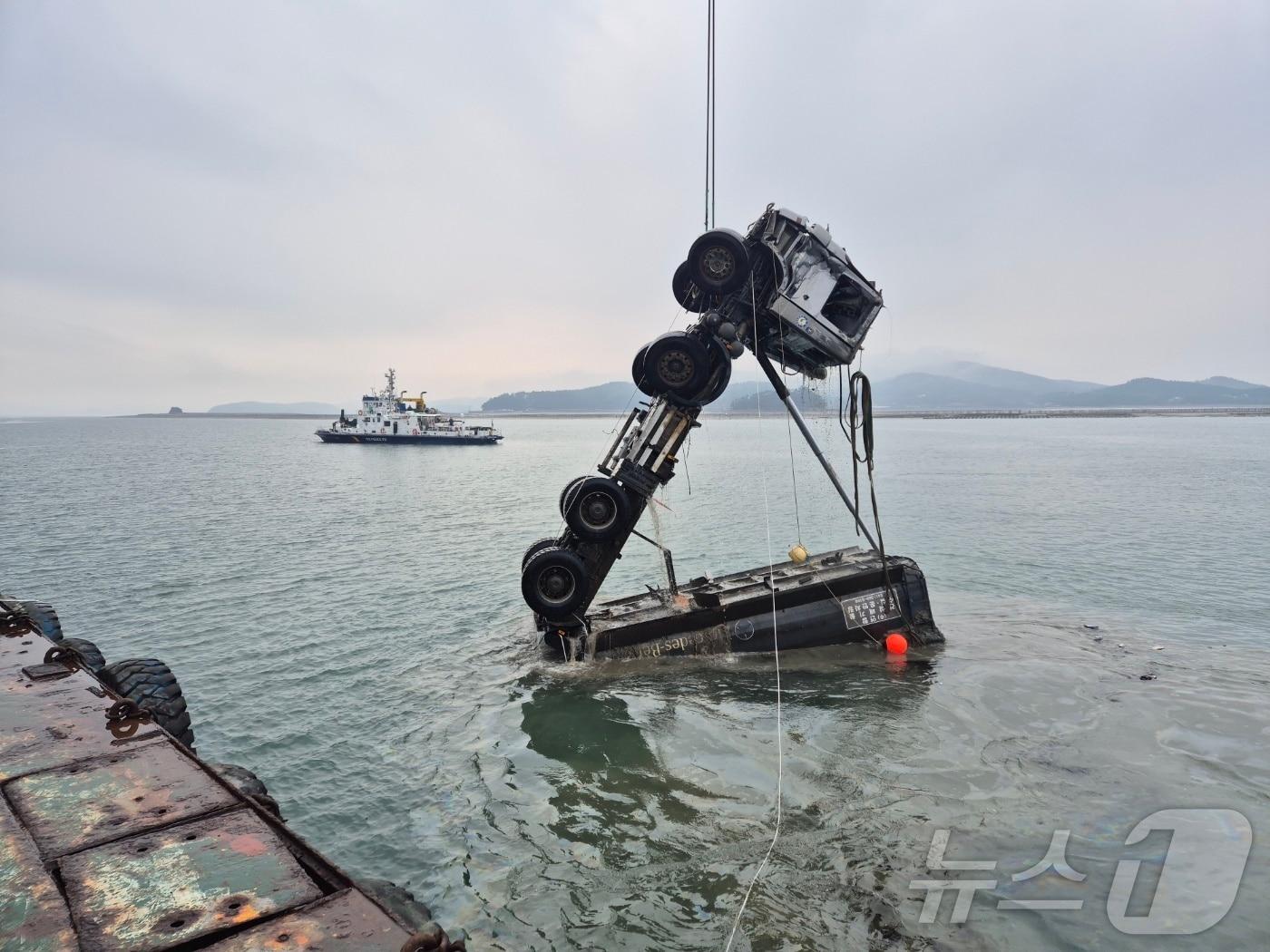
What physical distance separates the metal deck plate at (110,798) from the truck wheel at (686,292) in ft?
41.3

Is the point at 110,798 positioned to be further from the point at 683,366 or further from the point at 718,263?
the point at 718,263

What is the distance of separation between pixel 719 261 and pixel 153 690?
484 inches

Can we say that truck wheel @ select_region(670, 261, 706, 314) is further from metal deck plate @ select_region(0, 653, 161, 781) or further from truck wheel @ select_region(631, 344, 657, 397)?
metal deck plate @ select_region(0, 653, 161, 781)

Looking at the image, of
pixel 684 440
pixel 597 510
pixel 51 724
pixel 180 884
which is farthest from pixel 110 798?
pixel 684 440

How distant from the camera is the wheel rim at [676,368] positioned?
47.5ft

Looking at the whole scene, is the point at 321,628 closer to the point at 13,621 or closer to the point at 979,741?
the point at 13,621

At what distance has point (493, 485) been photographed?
176 feet

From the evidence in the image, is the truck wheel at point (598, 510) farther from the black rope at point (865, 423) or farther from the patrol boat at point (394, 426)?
the patrol boat at point (394, 426)

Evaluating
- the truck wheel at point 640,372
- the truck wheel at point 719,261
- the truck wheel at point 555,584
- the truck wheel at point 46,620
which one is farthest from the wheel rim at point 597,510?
the truck wheel at point 46,620

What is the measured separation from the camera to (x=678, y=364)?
14.6 meters

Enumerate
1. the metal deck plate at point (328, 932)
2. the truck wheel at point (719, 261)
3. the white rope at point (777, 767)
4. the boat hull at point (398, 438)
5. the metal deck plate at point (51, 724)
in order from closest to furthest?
the metal deck plate at point (328, 932)
the metal deck plate at point (51, 724)
the white rope at point (777, 767)
the truck wheel at point (719, 261)
the boat hull at point (398, 438)

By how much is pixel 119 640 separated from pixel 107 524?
19.5 meters

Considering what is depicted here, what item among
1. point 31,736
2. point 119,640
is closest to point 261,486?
point 119,640

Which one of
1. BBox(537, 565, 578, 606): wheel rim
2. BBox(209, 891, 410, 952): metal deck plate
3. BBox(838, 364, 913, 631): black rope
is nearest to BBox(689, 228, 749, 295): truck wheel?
BBox(838, 364, 913, 631): black rope
